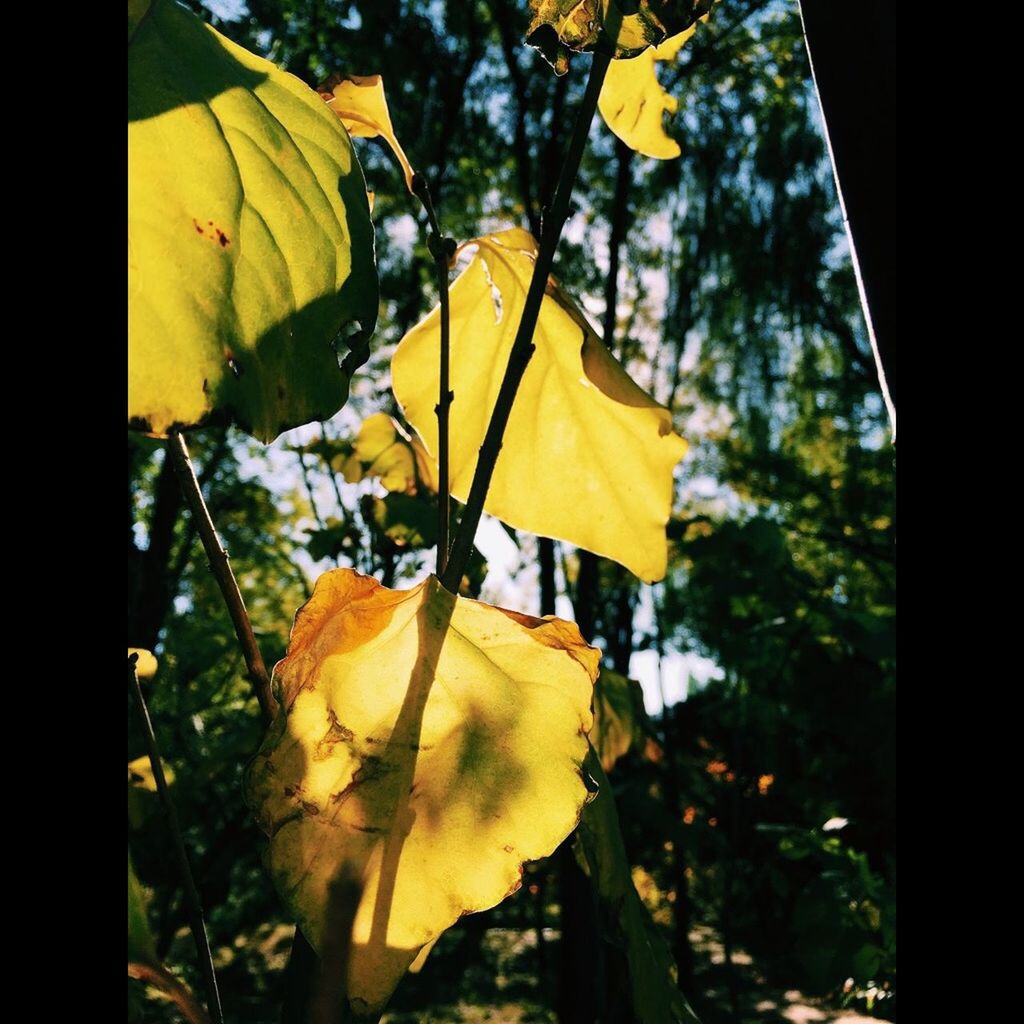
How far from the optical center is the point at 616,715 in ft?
2.89

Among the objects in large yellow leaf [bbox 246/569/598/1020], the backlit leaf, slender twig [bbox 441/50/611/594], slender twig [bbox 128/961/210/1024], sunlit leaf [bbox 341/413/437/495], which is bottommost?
slender twig [bbox 128/961/210/1024]

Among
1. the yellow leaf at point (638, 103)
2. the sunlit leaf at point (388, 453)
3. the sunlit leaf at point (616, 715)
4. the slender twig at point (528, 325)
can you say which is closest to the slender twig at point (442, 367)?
the slender twig at point (528, 325)

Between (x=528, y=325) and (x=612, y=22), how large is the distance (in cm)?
13

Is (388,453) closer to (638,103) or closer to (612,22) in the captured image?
(638,103)

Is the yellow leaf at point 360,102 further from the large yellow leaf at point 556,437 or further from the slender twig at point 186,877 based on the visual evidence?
the slender twig at point 186,877

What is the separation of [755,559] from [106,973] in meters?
2.93

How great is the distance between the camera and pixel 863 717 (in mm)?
2930

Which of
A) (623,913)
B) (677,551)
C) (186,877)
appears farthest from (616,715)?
(677,551)

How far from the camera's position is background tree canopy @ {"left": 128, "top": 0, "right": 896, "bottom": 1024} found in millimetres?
2727

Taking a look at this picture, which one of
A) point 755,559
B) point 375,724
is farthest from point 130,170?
point 755,559

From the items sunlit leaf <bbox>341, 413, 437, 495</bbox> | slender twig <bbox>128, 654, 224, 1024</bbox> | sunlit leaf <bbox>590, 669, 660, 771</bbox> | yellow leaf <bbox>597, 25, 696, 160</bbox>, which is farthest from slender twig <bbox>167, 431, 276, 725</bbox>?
sunlit leaf <bbox>341, 413, 437, 495</bbox>

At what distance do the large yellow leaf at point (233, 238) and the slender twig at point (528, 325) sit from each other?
0.07m

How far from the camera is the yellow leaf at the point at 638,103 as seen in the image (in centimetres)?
57

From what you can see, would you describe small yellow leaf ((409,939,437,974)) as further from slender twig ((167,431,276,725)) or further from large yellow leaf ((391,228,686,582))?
large yellow leaf ((391,228,686,582))
